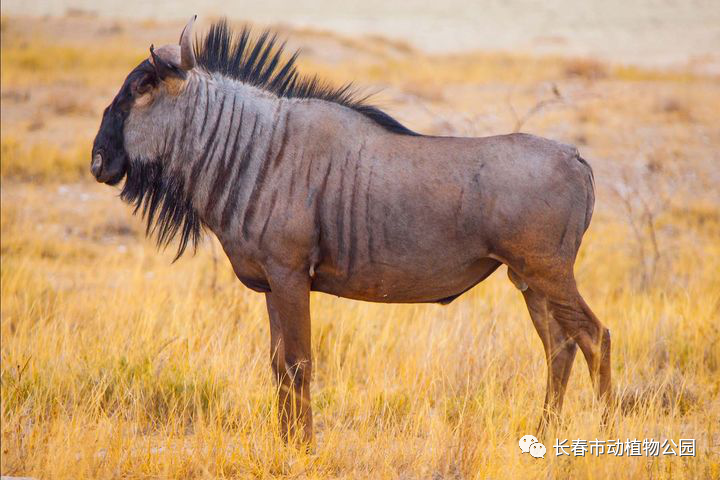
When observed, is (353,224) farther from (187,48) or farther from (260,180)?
(187,48)

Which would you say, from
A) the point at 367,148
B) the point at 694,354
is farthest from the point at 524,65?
the point at 367,148

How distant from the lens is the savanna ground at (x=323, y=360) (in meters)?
4.28

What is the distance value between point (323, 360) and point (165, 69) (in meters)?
2.62

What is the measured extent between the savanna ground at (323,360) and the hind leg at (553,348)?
6.2 inches

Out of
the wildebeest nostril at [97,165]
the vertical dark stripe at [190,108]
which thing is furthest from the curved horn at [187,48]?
the wildebeest nostril at [97,165]

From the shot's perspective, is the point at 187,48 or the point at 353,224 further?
the point at 353,224

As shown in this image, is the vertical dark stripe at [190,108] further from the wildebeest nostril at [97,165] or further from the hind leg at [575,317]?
the hind leg at [575,317]

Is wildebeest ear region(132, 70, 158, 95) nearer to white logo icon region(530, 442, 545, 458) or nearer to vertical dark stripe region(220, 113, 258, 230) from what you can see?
vertical dark stripe region(220, 113, 258, 230)

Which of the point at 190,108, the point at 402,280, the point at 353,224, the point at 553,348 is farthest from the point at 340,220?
the point at 553,348

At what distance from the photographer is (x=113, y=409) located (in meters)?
5.21

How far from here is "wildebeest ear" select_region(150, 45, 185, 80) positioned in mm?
4289

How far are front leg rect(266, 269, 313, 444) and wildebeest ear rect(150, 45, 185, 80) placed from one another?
1.15 metres

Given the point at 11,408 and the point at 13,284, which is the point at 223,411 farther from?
the point at 13,284

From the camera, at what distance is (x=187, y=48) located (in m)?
4.20
